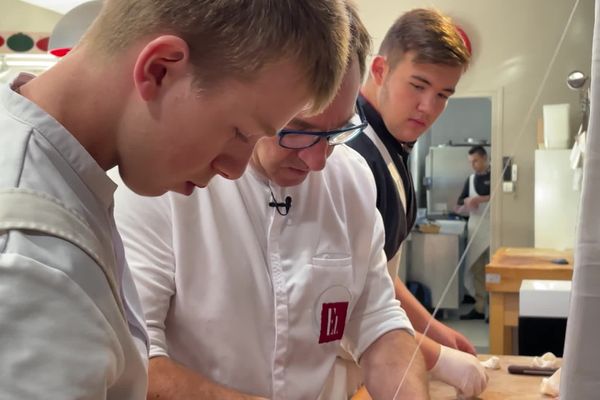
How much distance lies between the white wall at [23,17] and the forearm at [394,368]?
3.95 metres

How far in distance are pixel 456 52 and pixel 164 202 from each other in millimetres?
879

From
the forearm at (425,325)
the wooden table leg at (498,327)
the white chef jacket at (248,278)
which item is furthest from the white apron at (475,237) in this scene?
the white chef jacket at (248,278)

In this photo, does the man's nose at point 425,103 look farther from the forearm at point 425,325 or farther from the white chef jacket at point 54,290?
the white chef jacket at point 54,290

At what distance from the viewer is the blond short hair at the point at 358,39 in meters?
0.99

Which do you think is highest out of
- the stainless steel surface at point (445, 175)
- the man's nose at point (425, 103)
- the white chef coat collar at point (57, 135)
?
the white chef coat collar at point (57, 135)

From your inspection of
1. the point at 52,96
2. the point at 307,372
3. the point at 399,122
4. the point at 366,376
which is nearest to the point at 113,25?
the point at 52,96

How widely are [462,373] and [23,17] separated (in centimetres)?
408

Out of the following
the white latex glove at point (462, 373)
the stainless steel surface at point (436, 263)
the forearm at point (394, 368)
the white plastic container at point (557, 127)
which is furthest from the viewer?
the stainless steel surface at point (436, 263)

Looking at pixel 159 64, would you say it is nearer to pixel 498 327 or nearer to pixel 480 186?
pixel 498 327

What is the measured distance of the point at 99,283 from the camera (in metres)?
0.49

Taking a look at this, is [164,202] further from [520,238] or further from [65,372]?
[520,238]

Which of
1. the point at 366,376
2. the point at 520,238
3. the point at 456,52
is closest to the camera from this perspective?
the point at 366,376

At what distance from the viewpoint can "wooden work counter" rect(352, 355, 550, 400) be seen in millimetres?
1360

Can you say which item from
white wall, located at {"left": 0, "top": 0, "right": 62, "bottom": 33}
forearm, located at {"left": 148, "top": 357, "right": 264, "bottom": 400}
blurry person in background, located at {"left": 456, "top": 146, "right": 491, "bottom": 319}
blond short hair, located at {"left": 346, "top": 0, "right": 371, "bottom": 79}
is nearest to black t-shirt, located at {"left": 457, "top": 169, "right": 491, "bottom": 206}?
blurry person in background, located at {"left": 456, "top": 146, "right": 491, "bottom": 319}
